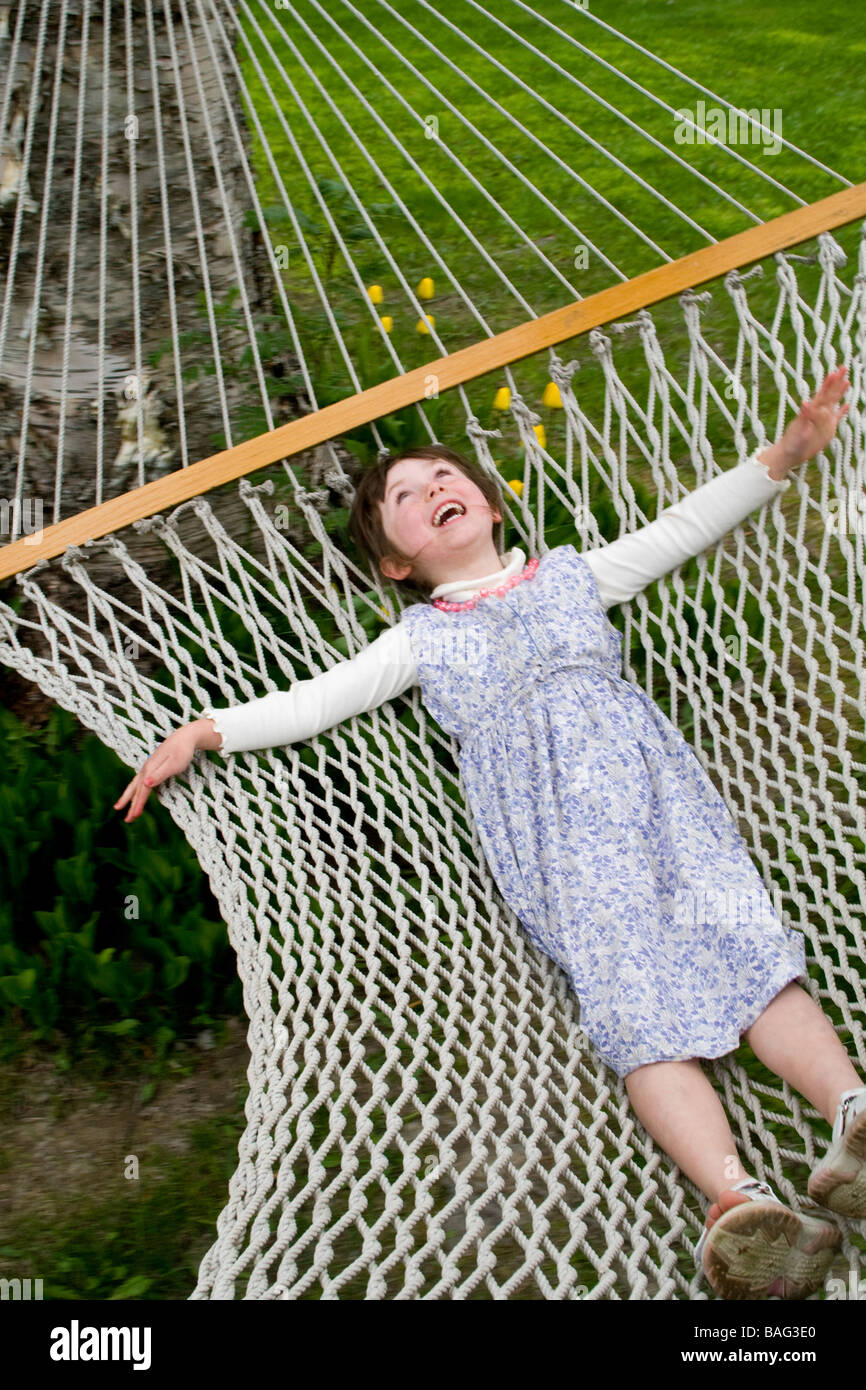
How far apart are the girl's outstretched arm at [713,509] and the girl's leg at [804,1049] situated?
2.16 ft

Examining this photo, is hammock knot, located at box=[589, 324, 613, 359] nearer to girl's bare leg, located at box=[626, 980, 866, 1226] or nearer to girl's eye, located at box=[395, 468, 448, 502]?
girl's eye, located at box=[395, 468, 448, 502]

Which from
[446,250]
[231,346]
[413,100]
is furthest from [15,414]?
[413,100]

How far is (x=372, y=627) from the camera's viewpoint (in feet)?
7.31

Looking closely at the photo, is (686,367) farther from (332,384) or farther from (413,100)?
(413,100)

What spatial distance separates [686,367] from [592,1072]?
2.12 m

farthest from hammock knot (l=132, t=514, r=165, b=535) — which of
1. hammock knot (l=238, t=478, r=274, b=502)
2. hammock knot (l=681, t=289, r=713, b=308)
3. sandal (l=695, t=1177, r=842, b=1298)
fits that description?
sandal (l=695, t=1177, r=842, b=1298)

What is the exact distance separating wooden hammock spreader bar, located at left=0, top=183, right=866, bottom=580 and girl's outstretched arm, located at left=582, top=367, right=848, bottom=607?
350 mm

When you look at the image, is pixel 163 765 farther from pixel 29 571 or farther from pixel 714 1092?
pixel 714 1092

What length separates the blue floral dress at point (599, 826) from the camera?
1.50 m

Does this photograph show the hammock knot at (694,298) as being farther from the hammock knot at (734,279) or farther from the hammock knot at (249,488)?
the hammock knot at (249,488)

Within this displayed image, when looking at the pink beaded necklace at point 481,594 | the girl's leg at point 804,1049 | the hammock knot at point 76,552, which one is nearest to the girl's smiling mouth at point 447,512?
the pink beaded necklace at point 481,594

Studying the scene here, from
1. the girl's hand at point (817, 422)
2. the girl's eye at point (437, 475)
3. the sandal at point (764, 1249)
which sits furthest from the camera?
the girl's eye at point (437, 475)

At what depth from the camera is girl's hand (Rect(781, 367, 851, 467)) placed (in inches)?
73.3

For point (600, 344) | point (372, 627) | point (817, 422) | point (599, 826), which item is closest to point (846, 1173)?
point (599, 826)
